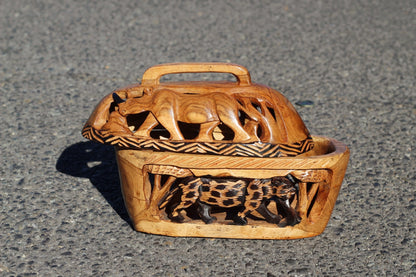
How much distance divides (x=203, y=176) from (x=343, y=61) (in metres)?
2.44

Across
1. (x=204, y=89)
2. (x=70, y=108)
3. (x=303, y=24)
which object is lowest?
(x=70, y=108)

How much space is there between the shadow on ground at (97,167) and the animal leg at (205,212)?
0.39m

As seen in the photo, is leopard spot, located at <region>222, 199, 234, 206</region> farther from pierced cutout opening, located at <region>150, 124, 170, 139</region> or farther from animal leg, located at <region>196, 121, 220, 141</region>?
pierced cutout opening, located at <region>150, 124, 170, 139</region>

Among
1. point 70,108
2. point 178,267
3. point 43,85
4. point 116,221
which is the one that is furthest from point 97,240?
point 43,85

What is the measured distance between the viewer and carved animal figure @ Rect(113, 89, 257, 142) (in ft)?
6.63

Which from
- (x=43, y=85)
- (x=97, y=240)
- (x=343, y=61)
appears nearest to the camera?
(x=97, y=240)

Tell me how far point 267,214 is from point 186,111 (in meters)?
0.48

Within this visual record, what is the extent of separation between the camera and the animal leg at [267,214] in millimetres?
2154

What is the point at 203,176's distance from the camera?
82.3 inches

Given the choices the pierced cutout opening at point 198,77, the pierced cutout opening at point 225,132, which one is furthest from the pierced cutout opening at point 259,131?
the pierced cutout opening at point 198,77

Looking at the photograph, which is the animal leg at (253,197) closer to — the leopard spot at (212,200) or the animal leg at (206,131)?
the leopard spot at (212,200)

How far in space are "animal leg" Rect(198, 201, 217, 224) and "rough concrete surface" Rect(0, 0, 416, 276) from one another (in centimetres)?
10

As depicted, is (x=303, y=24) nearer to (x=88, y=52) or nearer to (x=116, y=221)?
(x=88, y=52)

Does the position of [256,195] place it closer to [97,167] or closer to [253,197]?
[253,197]
